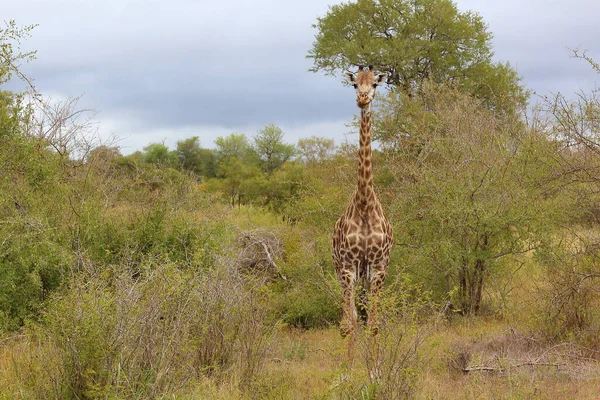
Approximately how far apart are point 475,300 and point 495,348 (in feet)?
8.39

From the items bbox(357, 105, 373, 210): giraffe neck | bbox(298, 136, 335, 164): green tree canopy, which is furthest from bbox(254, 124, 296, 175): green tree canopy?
bbox(357, 105, 373, 210): giraffe neck

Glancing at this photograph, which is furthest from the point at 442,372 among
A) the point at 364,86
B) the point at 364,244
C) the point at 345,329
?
the point at 364,86

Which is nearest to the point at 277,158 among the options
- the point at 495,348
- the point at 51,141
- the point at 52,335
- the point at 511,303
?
the point at 51,141

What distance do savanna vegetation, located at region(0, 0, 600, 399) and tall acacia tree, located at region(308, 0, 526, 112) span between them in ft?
31.2

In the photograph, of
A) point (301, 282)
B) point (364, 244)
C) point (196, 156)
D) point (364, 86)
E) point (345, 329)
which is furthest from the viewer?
point (196, 156)

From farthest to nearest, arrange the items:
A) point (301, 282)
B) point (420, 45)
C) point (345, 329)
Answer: point (420, 45) < point (301, 282) < point (345, 329)

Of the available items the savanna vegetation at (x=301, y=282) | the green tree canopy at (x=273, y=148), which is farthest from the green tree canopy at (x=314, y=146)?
the savanna vegetation at (x=301, y=282)

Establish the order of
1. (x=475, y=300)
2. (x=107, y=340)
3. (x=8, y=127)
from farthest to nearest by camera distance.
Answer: (x=475, y=300) → (x=8, y=127) → (x=107, y=340)

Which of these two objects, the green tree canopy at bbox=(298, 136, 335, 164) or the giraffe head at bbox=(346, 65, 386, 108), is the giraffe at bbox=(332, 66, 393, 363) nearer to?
the giraffe head at bbox=(346, 65, 386, 108)

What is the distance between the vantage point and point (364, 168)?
8.33m

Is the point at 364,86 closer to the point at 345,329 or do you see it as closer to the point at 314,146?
the point at 345,329

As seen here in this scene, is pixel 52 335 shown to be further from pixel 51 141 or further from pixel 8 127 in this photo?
pixel 51 141

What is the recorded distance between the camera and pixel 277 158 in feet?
120

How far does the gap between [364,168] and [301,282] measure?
14.1 ft
